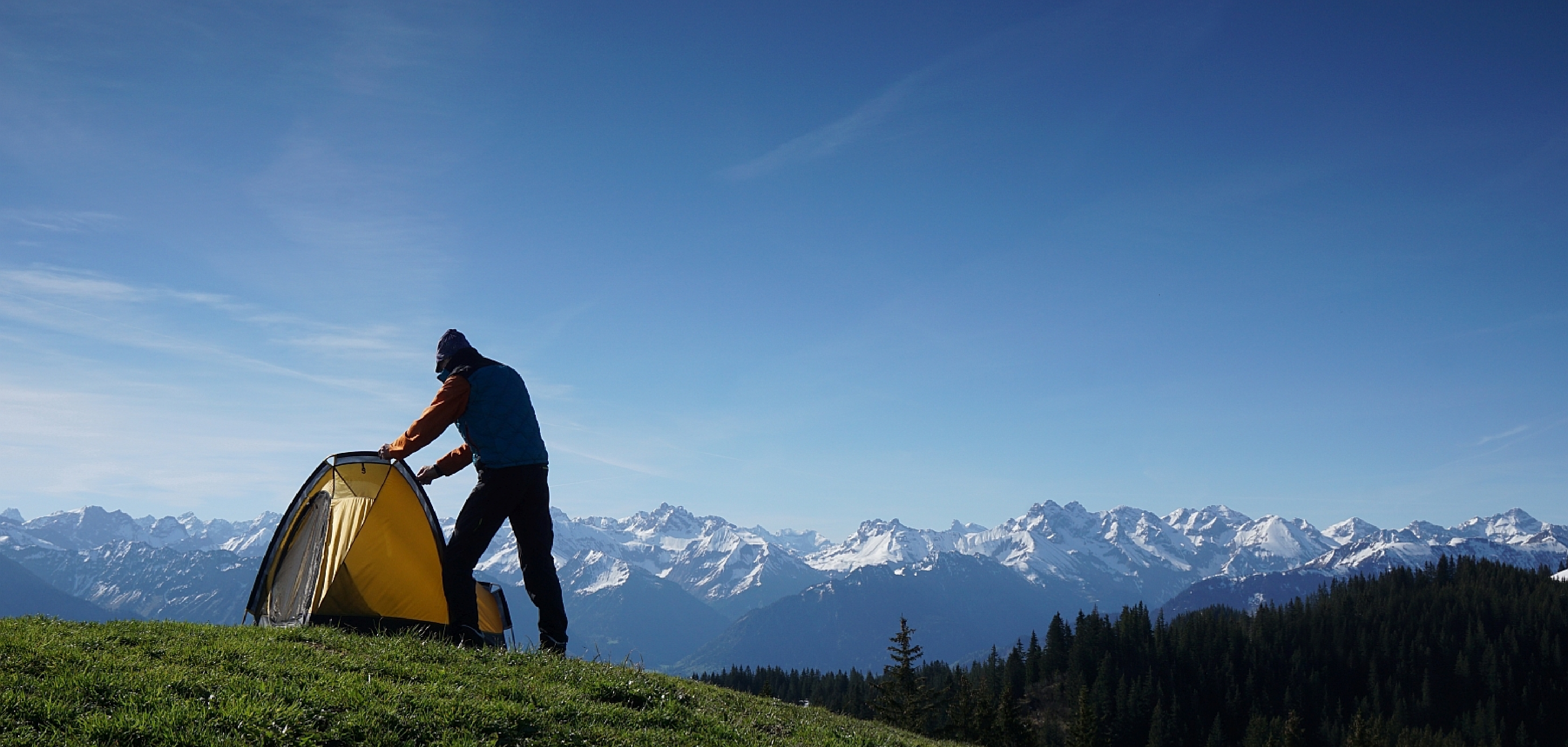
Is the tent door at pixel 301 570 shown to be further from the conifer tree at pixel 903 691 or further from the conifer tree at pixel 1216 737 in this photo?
the conifer tree at pixel 1216 737

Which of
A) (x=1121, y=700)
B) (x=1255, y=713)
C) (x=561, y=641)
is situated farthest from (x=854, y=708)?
(x=561, y=641)

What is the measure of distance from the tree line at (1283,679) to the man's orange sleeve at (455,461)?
136031 millimetres

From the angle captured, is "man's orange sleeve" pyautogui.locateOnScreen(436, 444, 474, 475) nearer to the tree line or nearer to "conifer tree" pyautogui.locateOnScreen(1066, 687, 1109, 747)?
"conifer tree" pyautogui.locateOnScreen(1066, 687, 1109, 747)

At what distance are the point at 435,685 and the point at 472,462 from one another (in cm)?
518

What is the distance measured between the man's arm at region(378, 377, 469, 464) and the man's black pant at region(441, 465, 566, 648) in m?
0.95

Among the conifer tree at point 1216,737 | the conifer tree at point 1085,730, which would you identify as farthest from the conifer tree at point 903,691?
the conifer tree at point 1216,737

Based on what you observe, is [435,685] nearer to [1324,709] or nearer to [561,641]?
[561,641]

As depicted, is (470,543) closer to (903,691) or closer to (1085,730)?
(903,691)

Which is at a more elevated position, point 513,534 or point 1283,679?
point 513,534

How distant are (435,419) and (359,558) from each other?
332 cm

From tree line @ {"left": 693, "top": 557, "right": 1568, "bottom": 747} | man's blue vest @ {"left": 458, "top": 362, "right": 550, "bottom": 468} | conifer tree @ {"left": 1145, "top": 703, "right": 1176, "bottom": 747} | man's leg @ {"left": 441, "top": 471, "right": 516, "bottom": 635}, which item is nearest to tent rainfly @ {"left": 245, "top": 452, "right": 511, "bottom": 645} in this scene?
man's leg @ {"left": 441, "top": 471, "right": 516, "bottom": 635}

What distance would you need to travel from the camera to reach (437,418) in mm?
13539

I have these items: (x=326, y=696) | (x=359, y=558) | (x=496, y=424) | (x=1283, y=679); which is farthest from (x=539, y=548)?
(x=1283, y=679)

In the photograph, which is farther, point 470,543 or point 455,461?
point 455,461
